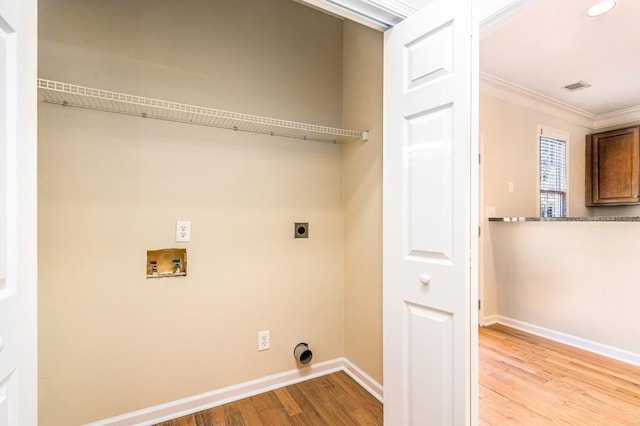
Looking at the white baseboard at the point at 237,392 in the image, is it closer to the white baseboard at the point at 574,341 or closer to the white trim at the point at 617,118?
the white baseboard at the point at 574,341

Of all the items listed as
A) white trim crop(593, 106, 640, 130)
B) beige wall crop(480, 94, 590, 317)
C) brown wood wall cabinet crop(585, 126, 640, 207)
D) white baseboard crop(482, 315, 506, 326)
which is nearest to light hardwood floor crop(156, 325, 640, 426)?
white baseboard crop(482, 315, 506, 326)

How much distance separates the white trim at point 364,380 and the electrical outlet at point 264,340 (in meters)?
0.63

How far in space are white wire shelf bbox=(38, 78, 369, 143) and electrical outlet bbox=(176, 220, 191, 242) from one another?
60cm

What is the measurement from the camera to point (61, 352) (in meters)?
1.52

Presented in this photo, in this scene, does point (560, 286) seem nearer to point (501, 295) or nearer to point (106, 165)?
point (501, 295)

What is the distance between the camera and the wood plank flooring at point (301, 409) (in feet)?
5.63

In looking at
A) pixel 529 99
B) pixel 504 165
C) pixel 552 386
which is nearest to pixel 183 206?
pixel 552 386

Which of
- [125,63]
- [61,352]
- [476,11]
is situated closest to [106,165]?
[125,63]

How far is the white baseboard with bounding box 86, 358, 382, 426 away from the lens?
1667mm

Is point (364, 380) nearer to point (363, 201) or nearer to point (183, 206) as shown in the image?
point (363, 201)

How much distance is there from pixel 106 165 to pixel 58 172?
0.20 meters

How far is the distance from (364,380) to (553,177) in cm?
372

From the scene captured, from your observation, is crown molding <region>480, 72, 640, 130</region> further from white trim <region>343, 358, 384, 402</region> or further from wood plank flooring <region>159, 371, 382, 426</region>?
wood plank flooring <region>159, 371, 382, 426</region>

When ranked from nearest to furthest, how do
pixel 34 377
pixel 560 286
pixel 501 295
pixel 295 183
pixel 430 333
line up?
pixel 34 377, pixel 430 333, pixel 295 183, pixel 560 286, pixel 501 295
